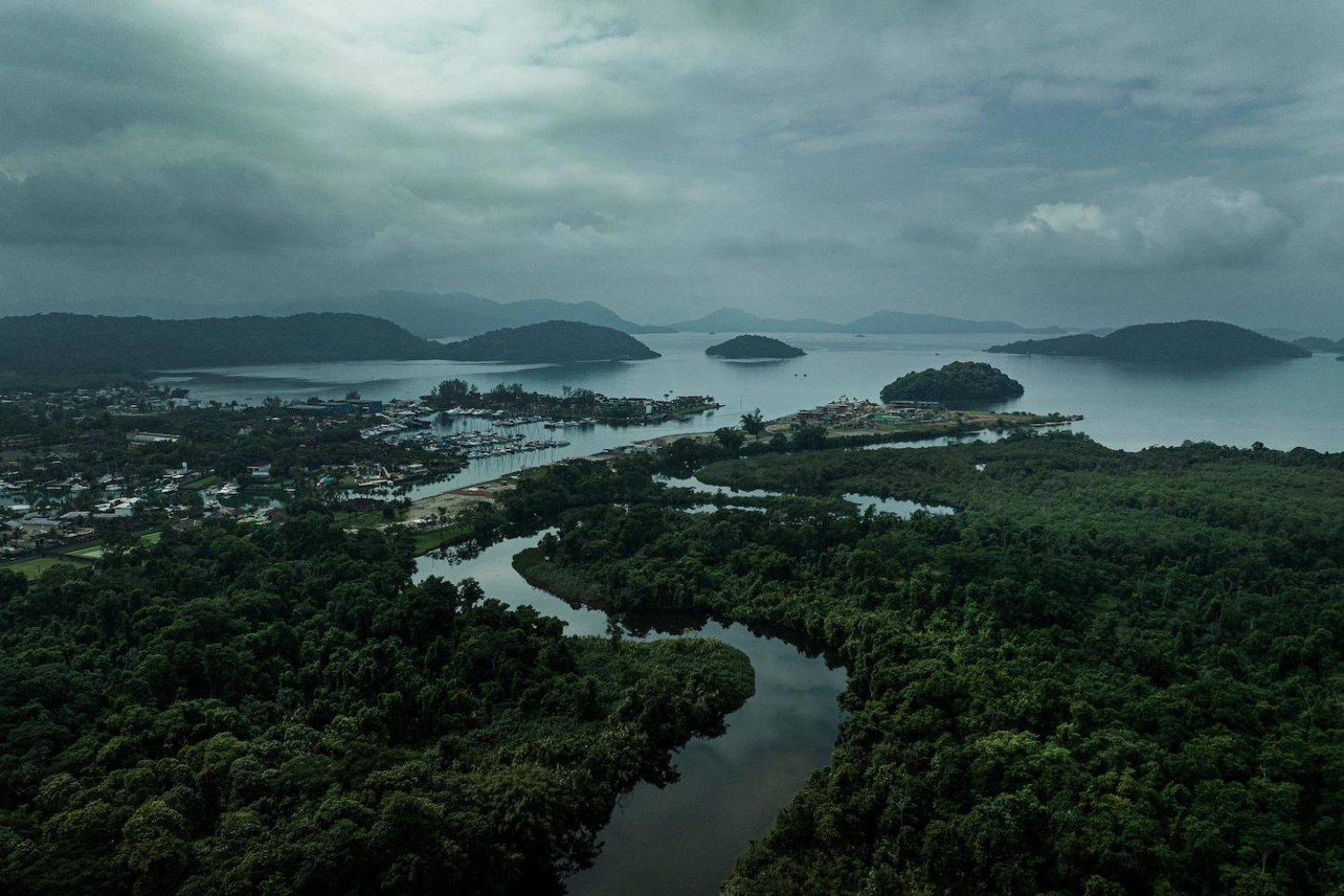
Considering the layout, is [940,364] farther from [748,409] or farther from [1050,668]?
[1050,668]

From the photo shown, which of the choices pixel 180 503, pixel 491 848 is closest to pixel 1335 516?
pixel 491 848

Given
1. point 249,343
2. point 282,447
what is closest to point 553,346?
point 249,343

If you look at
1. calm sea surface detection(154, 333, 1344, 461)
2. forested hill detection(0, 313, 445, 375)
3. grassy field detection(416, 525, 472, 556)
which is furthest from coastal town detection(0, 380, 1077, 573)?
forested hill detection(0, 313, 445, 375)

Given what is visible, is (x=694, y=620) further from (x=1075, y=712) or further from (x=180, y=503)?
(x=180, y=503)

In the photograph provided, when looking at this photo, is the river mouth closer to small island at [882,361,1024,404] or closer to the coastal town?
the coastal town

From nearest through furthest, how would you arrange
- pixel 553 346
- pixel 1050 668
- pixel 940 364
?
pixel 1050 668 → pixel 940 364 → pixel 553 346

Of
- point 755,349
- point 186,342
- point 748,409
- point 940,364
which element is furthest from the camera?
point 755,349

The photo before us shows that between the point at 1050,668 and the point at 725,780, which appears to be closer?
the point at 725,780
